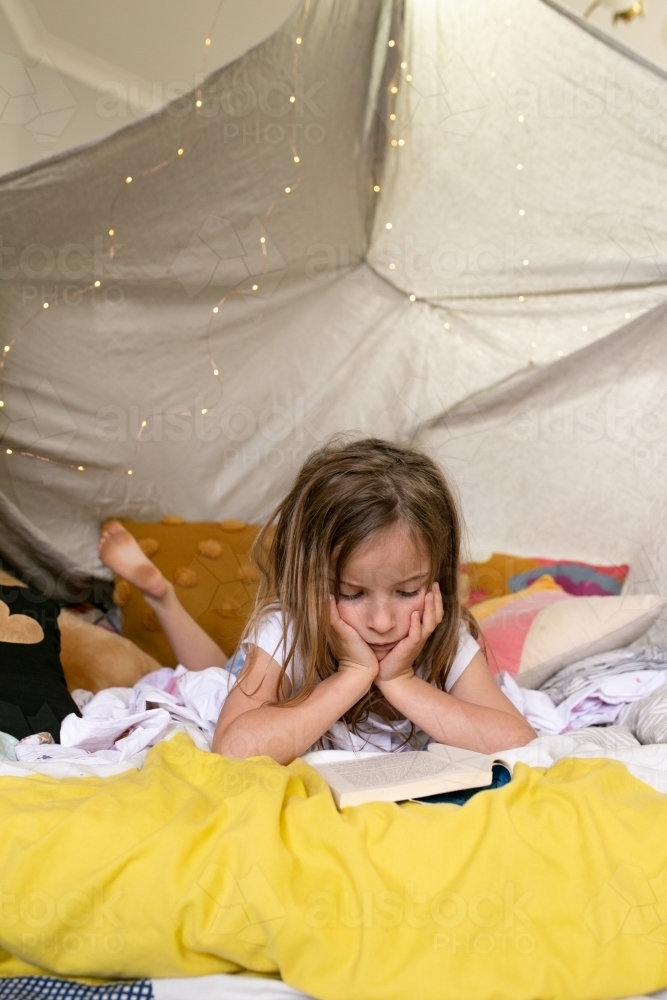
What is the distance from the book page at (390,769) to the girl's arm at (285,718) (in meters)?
0.07

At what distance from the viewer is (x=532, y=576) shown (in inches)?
64.6

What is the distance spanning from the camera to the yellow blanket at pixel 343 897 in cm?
66

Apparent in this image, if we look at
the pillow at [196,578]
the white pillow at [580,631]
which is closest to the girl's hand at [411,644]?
the white pillow at [580,631]

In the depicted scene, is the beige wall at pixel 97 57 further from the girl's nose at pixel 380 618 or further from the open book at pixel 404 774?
the open book at pixel 404 774

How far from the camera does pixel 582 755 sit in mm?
975

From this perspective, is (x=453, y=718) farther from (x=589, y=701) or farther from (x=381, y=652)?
(x=589, y=701)

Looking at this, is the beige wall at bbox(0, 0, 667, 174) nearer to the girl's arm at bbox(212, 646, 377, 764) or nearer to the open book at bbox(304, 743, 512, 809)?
the girl's arm at bbox(212, 646, 377, 764)

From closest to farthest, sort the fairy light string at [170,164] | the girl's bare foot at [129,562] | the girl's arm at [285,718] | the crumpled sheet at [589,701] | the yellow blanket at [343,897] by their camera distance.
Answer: the yellow blanket at [343,897] → the girl's arm at [285,718] → the crumpled sheet at [589,701] → the fairy light string at [170,164] → the girl's bare foot at [129,562]

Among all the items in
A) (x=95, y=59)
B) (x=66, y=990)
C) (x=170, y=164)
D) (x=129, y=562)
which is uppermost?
(x=95, y=59)

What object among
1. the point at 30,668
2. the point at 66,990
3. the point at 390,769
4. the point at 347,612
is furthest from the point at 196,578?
the point at 66,990

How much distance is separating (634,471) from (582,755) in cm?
77

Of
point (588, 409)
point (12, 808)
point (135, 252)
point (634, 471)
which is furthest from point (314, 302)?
point (12, 808)

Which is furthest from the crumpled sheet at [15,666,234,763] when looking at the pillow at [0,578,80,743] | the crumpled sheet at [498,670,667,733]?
the crumpled sheet at [498,670,667,733]

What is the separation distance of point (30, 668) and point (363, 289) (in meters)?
0.96
